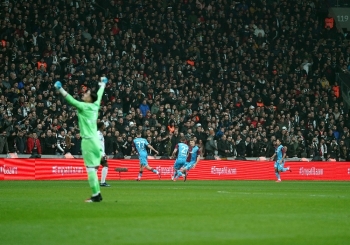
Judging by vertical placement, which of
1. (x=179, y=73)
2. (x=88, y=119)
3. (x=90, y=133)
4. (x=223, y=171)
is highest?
(x=179, y=73)

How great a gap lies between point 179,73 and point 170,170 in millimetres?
5966

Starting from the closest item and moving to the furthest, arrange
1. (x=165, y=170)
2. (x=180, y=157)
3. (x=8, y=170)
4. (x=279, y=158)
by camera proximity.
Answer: (x=8, y=170)
(x=180, y=157)
(x=279, y=158)
(x=165, y=170)

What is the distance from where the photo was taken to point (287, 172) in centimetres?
4319

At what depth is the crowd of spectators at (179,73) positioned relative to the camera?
36219 millimetres

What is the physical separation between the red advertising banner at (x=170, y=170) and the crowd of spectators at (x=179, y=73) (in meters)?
0.65

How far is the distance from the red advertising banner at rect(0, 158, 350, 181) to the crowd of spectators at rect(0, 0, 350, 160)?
65 cm

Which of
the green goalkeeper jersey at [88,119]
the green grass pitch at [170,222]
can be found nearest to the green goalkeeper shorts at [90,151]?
the green goalkeeper jersey at [88,119]

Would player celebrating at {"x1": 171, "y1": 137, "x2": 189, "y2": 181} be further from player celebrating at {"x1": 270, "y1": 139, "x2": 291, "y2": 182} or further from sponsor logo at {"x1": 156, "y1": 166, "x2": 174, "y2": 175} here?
player celebrating at {"x1": 270, "y1": 139, "x2": 291, "y2": 182}

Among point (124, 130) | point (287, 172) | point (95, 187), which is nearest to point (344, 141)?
point (287, 172)

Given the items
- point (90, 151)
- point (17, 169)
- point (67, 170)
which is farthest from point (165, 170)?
point (90, 151)

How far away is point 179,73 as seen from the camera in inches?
1681

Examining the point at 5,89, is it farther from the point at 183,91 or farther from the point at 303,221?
the point at 303,221

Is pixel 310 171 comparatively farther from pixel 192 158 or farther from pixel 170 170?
pixel 192 158

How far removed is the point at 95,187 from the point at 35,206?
51.6 inches
